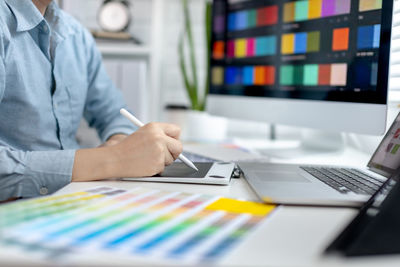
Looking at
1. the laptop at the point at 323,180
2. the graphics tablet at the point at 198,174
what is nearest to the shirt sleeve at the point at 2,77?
the graphics tablet at the point at 198,174

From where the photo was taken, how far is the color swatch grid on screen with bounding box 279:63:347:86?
0.99 meters

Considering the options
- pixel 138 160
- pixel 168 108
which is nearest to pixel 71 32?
pixel 138 160

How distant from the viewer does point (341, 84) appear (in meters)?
0.98

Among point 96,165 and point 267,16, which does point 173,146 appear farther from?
point 267,16

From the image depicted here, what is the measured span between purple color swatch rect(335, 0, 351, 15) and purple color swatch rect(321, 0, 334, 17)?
0.05ft

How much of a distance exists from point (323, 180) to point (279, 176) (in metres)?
0.07

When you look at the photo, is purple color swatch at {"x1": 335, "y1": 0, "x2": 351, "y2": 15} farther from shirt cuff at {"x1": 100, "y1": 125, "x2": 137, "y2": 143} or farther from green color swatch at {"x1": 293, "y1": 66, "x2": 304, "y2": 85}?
shirt cuff at {"x1": 100, "y1": 125, "x2": 137, "y2": 143}

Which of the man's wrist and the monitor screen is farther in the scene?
the monitor screen

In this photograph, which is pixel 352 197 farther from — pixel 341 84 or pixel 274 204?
pixel 341 84

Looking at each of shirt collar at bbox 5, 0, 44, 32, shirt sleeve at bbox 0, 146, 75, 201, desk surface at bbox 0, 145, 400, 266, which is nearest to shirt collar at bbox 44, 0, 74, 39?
shirt collar at bbox 5, 0, 44, 32

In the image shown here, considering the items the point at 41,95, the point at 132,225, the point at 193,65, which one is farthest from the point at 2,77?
the point at 193,65

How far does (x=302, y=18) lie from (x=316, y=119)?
29 cm

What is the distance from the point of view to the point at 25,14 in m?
0.91

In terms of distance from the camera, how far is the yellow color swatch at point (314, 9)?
1.06 meters
